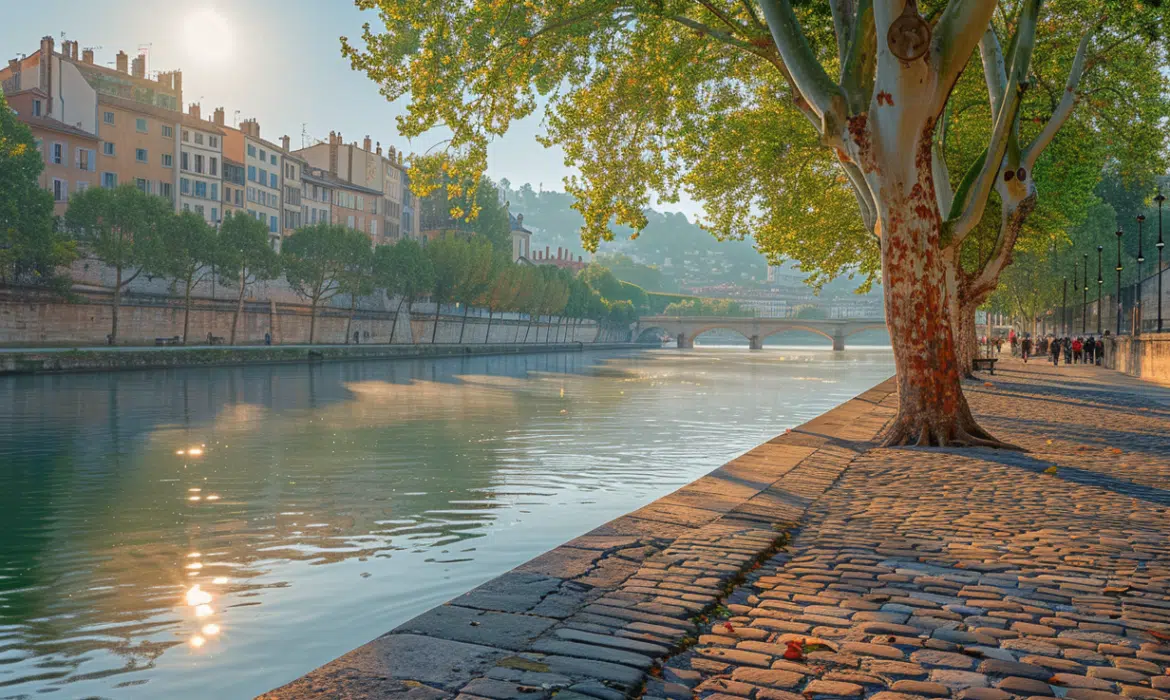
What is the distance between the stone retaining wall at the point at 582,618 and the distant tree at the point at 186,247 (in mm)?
56194

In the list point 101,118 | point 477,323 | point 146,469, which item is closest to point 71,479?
point 146,469

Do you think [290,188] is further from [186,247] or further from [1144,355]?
[1144,355]

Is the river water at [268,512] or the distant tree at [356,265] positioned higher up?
the distant tree at [356,265]

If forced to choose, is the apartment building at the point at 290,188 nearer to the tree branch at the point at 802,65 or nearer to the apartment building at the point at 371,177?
the apartment building at the point at 371,177

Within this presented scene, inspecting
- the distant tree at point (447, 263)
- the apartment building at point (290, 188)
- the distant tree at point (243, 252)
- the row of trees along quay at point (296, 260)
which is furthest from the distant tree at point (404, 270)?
the apartment building at point (290, 188)

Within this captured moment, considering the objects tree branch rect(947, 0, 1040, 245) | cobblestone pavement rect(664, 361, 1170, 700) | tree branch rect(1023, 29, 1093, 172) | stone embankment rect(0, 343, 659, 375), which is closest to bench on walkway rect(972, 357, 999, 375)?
tree branch rect(1023, 29, 1093, 172)

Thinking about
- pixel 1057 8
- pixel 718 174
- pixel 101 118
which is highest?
pixel 101 118

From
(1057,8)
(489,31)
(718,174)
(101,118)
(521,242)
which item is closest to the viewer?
(489,31)

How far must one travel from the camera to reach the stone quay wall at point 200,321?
52031 mm

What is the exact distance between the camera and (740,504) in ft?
29.2

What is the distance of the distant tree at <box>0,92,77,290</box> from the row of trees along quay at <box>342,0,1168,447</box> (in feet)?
110

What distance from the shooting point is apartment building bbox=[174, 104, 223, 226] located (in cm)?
8031

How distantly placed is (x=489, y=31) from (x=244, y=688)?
14.6m

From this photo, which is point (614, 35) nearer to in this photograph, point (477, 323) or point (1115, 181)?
point (1115, 181)
